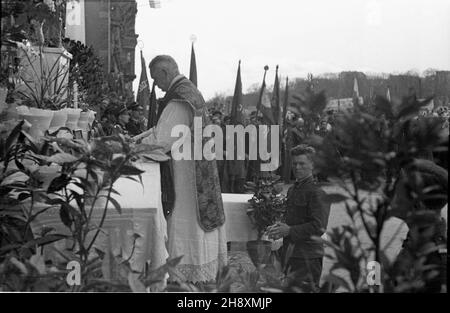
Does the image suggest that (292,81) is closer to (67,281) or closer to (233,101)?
(233,101)

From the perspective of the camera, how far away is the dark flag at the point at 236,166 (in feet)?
12.2

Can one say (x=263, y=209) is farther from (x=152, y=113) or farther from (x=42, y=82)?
(x=42, y=82)

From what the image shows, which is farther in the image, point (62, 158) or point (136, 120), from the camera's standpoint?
point (136, 120)

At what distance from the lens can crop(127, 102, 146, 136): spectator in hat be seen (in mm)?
4359

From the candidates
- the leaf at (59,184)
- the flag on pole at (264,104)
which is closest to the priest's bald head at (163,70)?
the flag on pole at (264,104)

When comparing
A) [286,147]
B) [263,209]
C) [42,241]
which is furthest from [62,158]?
[263,209]

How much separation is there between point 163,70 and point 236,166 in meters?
0.80

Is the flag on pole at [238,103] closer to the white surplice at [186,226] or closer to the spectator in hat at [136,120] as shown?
the white surplice at [186,226]

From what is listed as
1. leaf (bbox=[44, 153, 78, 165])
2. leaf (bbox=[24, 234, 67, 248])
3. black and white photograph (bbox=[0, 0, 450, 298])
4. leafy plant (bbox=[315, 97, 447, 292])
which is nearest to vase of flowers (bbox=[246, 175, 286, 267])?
black and white photograph (bbox=[0, 0, 450, 298])

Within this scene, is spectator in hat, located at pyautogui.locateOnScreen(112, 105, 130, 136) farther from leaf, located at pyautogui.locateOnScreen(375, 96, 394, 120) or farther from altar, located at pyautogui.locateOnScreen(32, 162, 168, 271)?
leaf, located at pyautogui.locateOnScreen(375, 96, 394, 120)

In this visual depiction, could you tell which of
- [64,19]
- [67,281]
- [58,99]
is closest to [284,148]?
[58,99]

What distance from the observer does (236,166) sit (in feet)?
15.1
